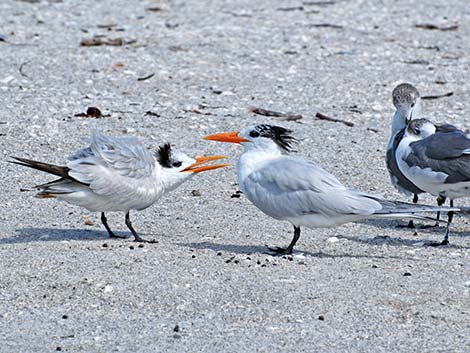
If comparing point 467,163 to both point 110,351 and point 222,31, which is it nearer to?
point 110,351

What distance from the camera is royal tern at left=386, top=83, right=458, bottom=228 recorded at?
299 inches

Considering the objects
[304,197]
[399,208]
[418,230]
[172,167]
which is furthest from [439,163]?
[172,167]

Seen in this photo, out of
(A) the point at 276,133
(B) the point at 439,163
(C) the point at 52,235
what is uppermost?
(A) the point at 276,133

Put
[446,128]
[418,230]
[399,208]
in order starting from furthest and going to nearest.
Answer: [446,128] < [418,230] < [399,208]

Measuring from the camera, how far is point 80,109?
384 inches

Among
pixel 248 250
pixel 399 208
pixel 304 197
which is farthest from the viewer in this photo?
pixel 248 250

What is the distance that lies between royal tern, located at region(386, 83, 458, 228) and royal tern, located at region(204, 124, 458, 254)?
1.08m

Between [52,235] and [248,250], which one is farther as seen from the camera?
[52,235]

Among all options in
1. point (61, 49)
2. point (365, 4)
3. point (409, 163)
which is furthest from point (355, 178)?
point (365, 4)

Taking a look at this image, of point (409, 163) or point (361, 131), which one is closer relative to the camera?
point (409, 163)

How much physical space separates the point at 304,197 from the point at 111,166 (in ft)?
4.11

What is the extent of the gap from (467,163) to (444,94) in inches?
158

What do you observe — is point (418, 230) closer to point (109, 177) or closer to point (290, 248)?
point (290, 248)

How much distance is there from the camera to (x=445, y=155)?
6.96 meters
